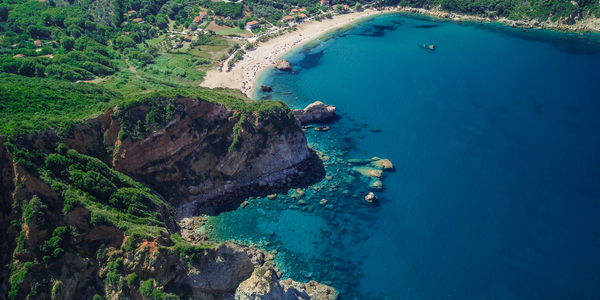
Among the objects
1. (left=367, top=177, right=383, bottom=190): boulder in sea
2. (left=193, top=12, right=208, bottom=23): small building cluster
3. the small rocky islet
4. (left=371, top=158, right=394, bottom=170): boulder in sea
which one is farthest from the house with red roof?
(left=367, top=177, right=383, bottom=190): boulder in sea

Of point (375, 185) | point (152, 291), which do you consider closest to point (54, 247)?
point (152, 291)

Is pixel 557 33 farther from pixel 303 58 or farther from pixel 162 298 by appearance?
pixel 162 298

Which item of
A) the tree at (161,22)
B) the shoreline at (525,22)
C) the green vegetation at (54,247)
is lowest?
the green vegetation at (54,247)

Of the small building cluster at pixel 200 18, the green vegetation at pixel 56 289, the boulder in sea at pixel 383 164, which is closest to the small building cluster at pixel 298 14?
the small building cluster at pixel 200 18

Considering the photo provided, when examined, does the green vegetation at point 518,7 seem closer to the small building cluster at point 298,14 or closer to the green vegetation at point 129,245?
the small building cluster at point 298,14

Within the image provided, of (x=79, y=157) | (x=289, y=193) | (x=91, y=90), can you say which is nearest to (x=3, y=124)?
(x=79, y=157)

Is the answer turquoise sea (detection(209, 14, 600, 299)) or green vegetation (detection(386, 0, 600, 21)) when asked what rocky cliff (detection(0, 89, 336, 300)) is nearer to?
turquoise sea (detection(209, 14, 600, 299))
